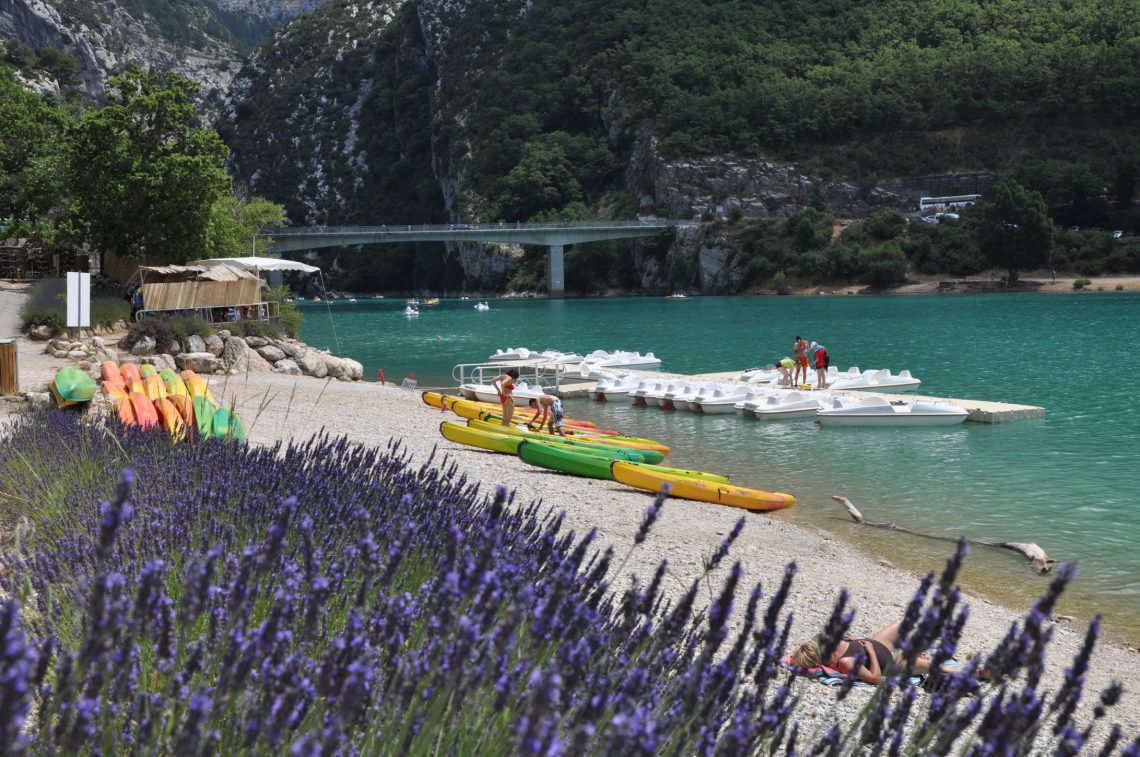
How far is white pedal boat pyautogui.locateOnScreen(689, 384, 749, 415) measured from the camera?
25578 mm

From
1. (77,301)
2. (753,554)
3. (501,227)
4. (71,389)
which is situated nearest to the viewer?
(753,554)

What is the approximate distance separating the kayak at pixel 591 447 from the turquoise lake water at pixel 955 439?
A: 4.15ft

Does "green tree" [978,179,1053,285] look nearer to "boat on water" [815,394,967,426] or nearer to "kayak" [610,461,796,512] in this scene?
"boat on water" [815,394,967,426]

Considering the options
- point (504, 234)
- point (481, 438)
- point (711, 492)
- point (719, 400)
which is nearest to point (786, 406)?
point (719, 400)

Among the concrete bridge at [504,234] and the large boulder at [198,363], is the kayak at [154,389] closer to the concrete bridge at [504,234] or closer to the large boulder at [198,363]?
the large boulder at [198,363]

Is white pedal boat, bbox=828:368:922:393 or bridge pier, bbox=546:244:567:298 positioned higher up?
bridge pier, bbox=546:244:567:298

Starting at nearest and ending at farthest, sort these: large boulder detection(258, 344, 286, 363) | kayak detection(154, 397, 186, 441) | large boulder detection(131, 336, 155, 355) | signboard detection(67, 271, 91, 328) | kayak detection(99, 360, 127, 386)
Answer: kayak detection(154, 397, 186, 441) < kayak detection(99, 360, 127, 386) < signboard detection(67, 271, 91, 328) < large boulder detection(131, 336, 155, 355) < large boulder detection(258, 344, 286, 363)

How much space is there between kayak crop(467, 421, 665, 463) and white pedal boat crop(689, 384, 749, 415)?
8005mm

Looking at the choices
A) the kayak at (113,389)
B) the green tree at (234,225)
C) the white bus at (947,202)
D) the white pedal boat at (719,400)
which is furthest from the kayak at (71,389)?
the white bus at (947,202)

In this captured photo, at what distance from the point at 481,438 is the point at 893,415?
10.5 meters

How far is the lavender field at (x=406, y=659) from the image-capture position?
210 centimetres

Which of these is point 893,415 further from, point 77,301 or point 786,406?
point 77,301

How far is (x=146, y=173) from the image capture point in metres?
36.2

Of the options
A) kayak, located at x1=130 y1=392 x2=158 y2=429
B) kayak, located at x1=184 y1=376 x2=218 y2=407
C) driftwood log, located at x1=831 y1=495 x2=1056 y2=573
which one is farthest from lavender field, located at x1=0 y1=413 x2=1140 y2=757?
kayak, located at x1=184 y1=376 x2=218 y2=407
